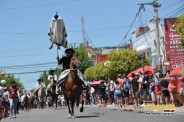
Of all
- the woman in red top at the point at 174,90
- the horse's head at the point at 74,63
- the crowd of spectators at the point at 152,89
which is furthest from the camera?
the crowd of spectators at the point at 152,89

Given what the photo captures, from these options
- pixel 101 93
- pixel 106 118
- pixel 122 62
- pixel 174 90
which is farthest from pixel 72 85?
pixel 122 62

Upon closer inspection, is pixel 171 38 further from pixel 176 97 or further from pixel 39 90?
pixel 176 97

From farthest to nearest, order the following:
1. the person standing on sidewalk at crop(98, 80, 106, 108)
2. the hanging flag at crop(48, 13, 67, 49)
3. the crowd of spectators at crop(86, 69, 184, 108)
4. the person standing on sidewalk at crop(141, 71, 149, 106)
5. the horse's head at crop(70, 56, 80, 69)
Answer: the person standing on sidewalk at crop(98, 80, 106, 108)
the person standing on sidewalk at crop(141, 71, 149, 106)
the hanging flag at crop(48, 13, 67, 49)
the crowd of spectators at crop(86, 69, 184, 108)
the horse's head at crop(70, 56, 80, 69)

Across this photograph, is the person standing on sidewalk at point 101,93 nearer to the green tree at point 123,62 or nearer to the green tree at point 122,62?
the green tree at point 122,62

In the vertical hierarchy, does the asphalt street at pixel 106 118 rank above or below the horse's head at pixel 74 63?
below

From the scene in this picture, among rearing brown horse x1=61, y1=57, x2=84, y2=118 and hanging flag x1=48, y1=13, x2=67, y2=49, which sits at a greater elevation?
hanging flag x1=48, y1=13, x2=67, y2=49

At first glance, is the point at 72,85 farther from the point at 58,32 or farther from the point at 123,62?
the point at 123,62

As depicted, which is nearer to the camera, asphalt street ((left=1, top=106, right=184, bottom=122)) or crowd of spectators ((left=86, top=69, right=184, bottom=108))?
asphalt street ((left=1, top=106, right=184, bottom=122))

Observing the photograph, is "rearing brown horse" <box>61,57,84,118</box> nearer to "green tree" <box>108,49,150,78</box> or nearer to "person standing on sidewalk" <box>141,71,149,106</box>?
"person standing on sidewalk" <box>141,71,149,106</box>

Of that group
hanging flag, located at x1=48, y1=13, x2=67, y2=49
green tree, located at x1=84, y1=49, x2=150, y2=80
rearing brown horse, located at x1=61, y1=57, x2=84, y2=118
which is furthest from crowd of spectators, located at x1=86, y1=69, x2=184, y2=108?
green tree, located at x1=84, y1=49, x2=150, y2=80

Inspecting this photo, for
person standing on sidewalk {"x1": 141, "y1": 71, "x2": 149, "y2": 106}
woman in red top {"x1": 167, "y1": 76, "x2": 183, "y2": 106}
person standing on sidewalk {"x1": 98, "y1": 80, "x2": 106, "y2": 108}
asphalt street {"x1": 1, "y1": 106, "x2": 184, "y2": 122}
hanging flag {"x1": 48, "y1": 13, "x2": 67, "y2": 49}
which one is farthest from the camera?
person standing on sidewalk {"x1": 98, "y1": 80, "x2": 106, "y2": 108}

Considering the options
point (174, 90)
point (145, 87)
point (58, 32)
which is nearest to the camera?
point (174, 90)

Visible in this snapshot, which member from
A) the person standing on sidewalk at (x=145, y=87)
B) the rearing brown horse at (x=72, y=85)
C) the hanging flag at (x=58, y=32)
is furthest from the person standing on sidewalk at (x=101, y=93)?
the rearing brown horse at (x=72, y=85)

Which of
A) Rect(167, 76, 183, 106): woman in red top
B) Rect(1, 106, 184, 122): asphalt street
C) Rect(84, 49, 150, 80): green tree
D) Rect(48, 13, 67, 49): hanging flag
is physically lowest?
Rect(1, 106, 184, 122): asphalt street
